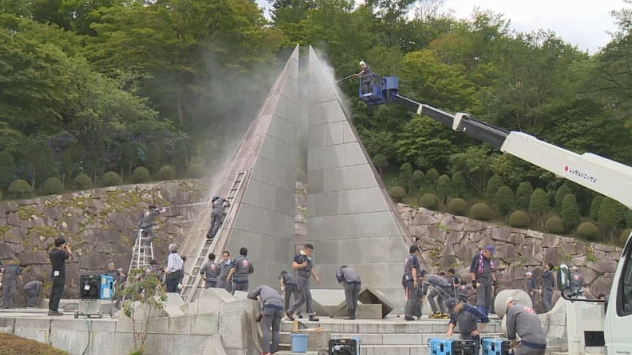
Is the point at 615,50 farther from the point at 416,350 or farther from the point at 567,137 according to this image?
the point at 416,350

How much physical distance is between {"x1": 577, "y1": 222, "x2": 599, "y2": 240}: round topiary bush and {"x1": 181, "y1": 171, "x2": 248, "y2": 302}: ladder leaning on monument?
52.0 feet

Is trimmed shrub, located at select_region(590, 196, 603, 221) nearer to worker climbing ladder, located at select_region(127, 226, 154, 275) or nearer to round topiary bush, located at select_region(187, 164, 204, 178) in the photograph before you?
round topiary bush, located at select_region(187, 164, 204, 178)

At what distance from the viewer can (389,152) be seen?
117 feet

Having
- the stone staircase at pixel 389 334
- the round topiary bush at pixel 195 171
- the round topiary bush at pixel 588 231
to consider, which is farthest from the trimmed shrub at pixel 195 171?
the stone staircase at pixel 389 334

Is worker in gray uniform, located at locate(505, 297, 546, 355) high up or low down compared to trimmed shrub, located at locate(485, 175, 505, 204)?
down

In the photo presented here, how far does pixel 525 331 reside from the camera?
317 inches

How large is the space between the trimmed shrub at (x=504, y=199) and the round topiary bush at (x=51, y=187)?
19.1 metres

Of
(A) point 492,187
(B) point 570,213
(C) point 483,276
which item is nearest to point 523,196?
(A) point 492,187

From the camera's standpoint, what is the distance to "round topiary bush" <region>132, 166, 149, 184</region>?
29.6m

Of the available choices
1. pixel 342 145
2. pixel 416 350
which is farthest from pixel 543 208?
pixel 416 350

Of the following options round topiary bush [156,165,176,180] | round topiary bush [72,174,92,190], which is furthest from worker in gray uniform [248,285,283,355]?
round topiary bush [156,165,176,180]

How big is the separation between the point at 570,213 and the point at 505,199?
9.69ft

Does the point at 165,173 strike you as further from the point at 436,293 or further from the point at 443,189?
the point at 436,293

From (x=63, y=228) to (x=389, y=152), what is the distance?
58.3 ft
